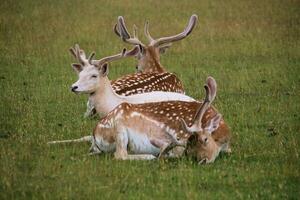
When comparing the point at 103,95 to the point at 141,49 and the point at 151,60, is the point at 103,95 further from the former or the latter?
the point at 151,60

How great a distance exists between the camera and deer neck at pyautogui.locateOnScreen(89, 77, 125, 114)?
9.91 metres

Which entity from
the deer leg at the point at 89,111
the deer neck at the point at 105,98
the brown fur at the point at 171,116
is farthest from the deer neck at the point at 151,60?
the brown fur at the point at 171,116

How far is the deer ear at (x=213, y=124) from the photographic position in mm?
8305

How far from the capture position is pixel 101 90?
991cm

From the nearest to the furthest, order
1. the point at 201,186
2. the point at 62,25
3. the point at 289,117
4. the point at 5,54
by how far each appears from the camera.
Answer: the point at 201,186 → the point at 289,117 → the point at 5,54 → the point at 62,25

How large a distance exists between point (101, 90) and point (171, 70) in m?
5.28

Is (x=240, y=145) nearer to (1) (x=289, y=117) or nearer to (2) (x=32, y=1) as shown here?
(1) (x=289, y=117)

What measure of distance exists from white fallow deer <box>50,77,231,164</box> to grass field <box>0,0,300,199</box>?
14 cm

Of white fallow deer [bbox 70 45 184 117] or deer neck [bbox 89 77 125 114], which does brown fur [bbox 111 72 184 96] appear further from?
deer neck [bbox 89 77 125 114]

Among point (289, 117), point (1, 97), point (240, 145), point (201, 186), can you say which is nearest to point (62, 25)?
point (1, 97)

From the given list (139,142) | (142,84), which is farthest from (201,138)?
(142,84)

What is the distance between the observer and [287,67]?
49.4 ft

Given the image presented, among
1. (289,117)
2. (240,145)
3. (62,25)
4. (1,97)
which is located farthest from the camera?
(62,25)

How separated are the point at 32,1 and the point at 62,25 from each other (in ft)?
16.8
